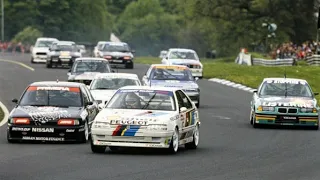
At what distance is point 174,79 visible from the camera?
110ft

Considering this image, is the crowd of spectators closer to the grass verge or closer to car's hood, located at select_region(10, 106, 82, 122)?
the grass verge

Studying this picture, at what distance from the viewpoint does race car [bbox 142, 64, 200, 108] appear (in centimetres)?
3319

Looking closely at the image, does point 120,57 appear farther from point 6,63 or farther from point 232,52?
point 232,52

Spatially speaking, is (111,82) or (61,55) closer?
(111,82)

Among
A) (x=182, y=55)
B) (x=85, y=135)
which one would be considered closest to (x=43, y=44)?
(x=182, y=55)

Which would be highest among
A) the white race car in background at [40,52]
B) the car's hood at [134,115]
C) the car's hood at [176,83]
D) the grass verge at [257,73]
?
the car's hood at [134,115]

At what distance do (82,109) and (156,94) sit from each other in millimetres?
2623

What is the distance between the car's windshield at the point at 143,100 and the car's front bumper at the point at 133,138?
936 mm

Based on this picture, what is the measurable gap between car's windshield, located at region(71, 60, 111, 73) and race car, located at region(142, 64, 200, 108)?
146 inches

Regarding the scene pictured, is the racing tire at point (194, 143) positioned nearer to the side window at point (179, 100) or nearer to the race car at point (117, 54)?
the side window at point (179, 100)

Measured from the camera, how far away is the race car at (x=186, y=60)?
50.0 m

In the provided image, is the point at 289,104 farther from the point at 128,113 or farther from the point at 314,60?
the point at 314,60

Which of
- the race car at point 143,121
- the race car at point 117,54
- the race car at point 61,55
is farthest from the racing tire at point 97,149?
the race car at point 117,54

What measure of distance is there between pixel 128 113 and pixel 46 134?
114 inches
